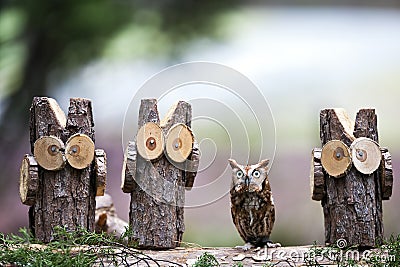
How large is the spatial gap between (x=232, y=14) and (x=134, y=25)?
0.45 m

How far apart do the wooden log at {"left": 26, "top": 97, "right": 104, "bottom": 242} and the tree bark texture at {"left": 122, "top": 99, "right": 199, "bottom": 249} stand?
4.6 inches

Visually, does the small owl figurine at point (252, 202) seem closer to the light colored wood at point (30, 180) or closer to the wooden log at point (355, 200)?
the wooden log at point (355, 200)

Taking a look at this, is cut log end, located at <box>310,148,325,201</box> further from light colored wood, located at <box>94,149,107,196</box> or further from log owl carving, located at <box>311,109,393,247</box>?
light colored wood, located at <box>94,149,107,196</box>

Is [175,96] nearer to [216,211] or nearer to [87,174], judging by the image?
[87,174]

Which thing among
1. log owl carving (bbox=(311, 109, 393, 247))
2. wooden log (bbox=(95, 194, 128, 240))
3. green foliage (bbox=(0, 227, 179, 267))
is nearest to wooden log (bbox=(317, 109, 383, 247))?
log owl carving (bbox=(311, 109, 393, 247))

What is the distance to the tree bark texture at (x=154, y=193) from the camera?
1642mm

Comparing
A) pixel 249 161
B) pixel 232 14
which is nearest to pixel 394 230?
pixel 249 161

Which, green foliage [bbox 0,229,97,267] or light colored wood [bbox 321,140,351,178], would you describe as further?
light colored wood [bbox 321,140,351,178]

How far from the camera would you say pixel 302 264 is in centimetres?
150

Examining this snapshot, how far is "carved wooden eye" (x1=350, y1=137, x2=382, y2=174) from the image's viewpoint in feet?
5.24

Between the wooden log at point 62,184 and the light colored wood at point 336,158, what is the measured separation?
2.09 ft

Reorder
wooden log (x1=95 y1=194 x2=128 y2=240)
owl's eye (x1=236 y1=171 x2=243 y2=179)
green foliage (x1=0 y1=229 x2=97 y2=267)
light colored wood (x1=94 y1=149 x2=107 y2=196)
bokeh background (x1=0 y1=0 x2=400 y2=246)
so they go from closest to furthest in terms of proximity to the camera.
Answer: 1. green foliage (x1=0 y1=229 x2=97 y2=267)
2. owl's eye (x1=236 y1=171 x2=243 y2=179)
3. light colored wood (x1=94 y1=149 x2=107 y2=196)
4. wooden log (x1=95 y1=194 x2=128 y2=240)
5. bokeh background (x1=0 y1=0 x2=400 y2=246)

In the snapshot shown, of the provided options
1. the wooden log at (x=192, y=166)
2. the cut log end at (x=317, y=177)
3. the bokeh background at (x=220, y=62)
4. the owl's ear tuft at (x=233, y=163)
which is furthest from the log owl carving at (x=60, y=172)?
the bokeh background at (x=220, y=62)

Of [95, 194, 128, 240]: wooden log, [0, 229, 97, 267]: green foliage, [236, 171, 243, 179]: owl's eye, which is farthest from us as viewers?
[95, 194, 128, 240]: wooden log
